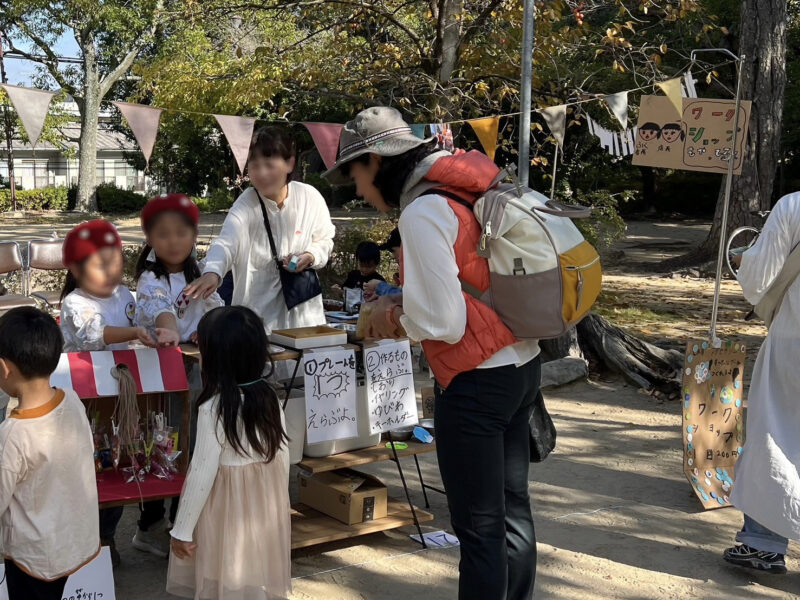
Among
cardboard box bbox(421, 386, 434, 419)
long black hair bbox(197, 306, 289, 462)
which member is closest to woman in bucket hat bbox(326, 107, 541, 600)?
long black hair bbox(197, 306, 289, 462)

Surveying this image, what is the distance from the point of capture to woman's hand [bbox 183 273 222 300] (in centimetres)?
333

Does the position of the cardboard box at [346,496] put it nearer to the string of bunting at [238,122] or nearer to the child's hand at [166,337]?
the child's hand at [166,337]

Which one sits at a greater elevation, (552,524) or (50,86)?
(50,86)

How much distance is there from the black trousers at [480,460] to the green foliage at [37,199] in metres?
33.0

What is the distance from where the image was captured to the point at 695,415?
4492 millimetres

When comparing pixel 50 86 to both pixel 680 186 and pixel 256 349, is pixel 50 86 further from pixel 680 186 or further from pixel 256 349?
pixel 256 349

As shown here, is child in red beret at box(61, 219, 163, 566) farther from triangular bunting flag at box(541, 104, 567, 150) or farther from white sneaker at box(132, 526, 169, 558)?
triangular bunting flag at box(541, 104, 567, 150)

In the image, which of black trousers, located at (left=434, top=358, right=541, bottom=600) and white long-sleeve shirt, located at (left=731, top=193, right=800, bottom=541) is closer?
black trousers, located at (left=434, top=358, right=541, bottom=600)

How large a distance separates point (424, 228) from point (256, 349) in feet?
2.76

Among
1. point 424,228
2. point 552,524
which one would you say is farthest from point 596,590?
point 424,228

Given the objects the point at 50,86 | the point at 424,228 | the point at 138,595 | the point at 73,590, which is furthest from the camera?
the point at 50,86

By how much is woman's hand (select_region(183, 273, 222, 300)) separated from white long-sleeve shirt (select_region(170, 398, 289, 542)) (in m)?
0.60

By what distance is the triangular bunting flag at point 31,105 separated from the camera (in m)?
4.98

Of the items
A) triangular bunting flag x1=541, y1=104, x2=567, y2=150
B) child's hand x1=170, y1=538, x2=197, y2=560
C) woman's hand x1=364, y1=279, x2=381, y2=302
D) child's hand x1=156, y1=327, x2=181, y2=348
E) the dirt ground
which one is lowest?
the dirt ground
